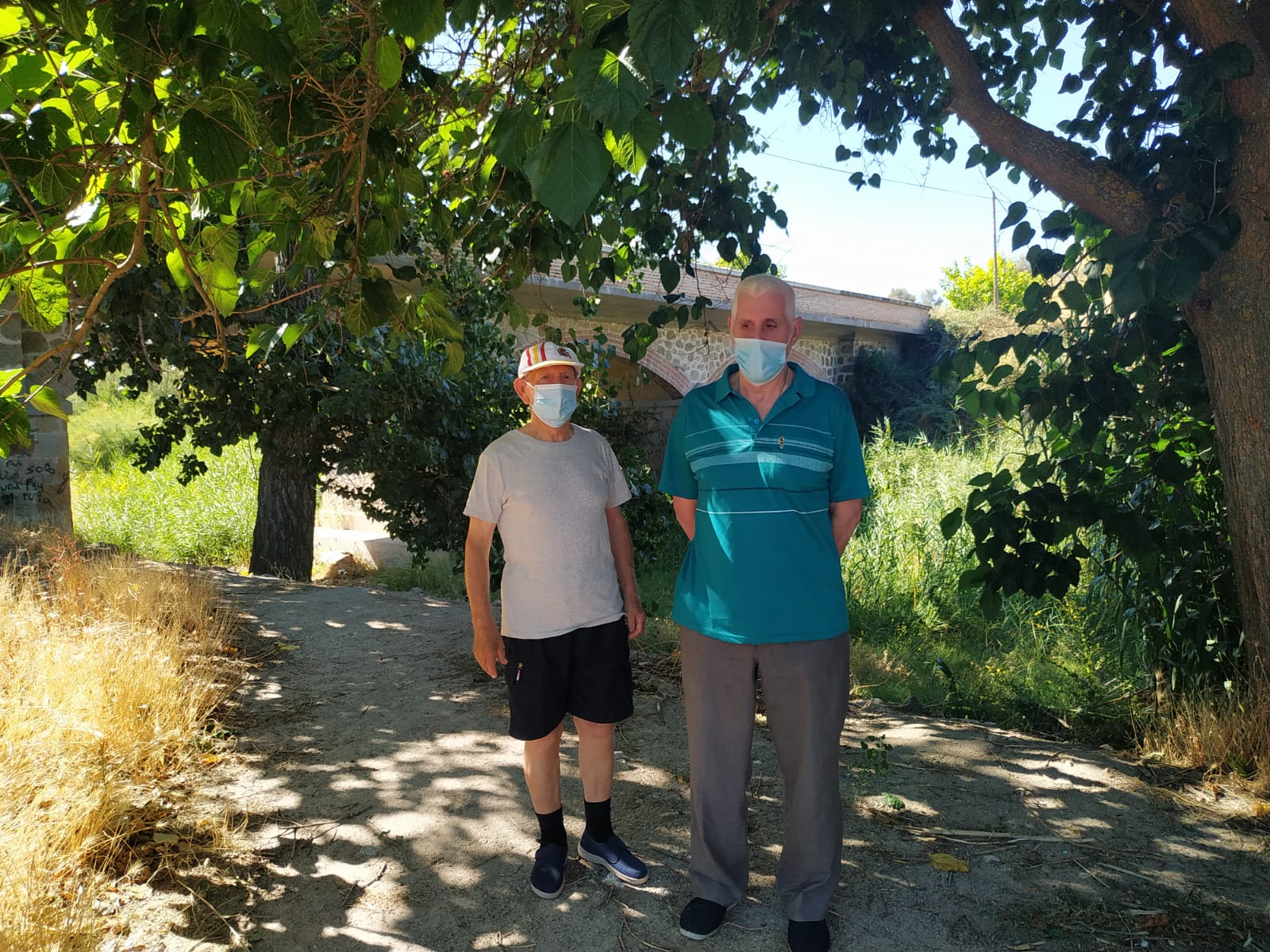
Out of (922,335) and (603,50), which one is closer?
(603,50)

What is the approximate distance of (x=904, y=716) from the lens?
493 cm

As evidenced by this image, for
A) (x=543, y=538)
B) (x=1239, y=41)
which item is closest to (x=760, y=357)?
(x=543, y=538)

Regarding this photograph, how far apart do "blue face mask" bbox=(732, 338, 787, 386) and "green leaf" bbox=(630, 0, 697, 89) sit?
1.36 meters

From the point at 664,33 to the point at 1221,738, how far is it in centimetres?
390

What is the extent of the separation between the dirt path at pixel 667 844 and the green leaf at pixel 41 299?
1.70 metres

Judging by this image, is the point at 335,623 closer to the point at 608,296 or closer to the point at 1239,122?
the point at 1239,122

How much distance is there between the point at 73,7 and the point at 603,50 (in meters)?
1.11

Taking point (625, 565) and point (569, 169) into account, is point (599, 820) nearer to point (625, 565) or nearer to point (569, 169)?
point (625, 565)

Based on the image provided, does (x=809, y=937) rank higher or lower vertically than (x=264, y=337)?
lower

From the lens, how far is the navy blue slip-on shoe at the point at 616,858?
2.87m

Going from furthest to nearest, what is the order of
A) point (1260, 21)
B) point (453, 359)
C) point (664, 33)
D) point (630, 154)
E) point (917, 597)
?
point (917, 597)
point (1260, 21)
point (453, 359)
point (630, 154)
point (664, 33)

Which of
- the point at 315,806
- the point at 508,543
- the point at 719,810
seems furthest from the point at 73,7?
the point at 315,806

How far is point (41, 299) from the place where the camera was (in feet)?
7.43

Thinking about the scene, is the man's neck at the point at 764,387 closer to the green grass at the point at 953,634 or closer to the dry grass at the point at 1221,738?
the green grass at the point at 953,634
